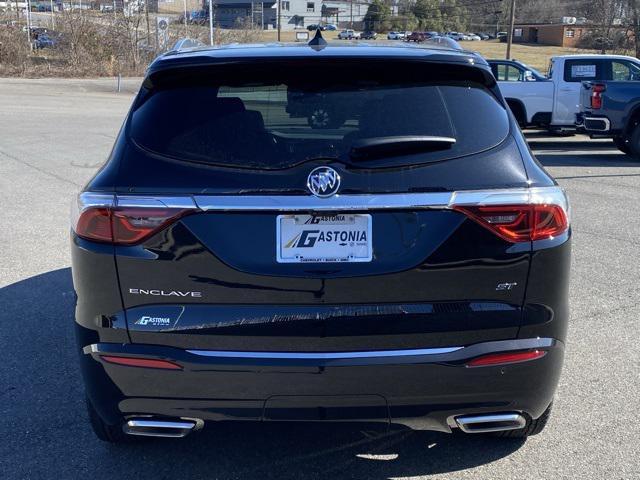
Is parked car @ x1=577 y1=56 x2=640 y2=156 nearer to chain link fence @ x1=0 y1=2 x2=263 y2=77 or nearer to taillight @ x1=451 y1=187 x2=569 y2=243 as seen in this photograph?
taillight @ x1=451 y1=187 x2=569 y2=243

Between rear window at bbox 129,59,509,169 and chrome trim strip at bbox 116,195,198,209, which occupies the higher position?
rear window at bbox 129,59,509,169

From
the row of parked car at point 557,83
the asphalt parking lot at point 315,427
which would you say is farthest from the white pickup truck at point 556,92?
the asphalt parking lot at point 315,427

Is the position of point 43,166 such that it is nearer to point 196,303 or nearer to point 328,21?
point 196,303

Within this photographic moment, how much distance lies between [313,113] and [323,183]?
0.45 metres

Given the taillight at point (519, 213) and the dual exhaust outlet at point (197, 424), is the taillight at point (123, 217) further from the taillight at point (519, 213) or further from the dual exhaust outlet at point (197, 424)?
the taillight at point (519, 213)

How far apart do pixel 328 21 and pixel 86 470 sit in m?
98.2

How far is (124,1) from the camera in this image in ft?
149

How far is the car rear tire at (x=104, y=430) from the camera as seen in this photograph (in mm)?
3484

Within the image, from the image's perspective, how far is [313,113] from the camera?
3.17 metres

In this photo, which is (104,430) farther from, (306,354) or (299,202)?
(299,202)

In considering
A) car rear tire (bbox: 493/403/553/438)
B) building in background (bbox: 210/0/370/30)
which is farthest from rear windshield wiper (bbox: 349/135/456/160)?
building in background (bbox: 210/0/370/30)

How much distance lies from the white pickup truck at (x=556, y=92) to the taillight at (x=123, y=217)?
15.6 m

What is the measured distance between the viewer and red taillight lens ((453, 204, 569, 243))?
291 cm

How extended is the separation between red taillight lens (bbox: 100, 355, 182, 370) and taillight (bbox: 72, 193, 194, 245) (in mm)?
Result: 457
